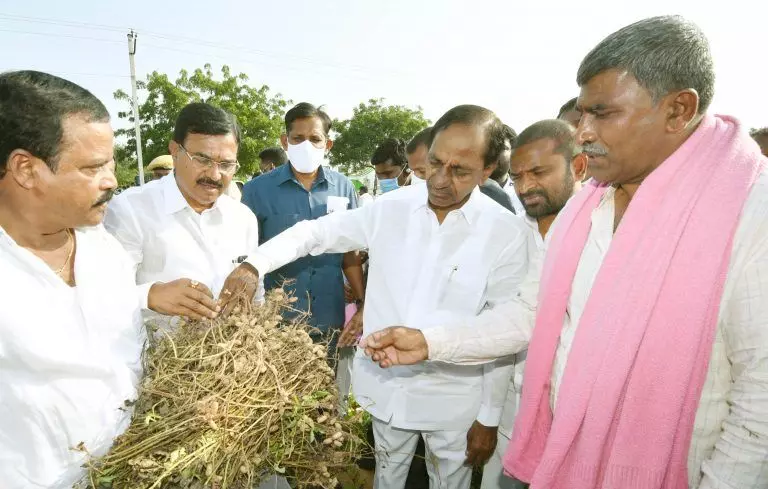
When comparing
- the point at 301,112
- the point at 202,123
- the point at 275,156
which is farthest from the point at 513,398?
the point at 275,156

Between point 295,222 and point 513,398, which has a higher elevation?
point 295,222

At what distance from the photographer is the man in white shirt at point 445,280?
9.36ft

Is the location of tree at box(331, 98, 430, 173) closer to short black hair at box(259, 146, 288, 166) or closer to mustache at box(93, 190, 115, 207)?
short black hair at box(259, 146, 288, 166)

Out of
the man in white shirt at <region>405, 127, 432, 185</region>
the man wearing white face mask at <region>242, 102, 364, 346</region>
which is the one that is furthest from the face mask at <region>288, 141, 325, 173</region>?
the man in white shirt at <region>405, 127, 432, 185</region>

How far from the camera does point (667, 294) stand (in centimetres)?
170

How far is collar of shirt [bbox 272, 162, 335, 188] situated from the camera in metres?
4.64

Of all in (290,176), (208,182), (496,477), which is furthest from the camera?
(290,176)

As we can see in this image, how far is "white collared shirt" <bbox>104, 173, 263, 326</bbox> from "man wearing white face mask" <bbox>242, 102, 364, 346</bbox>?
118 centimetres

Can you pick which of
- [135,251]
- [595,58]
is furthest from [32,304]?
[595,58]

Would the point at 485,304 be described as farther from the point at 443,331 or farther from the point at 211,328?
the point at 211,328

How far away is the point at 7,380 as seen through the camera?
1587 millimetres

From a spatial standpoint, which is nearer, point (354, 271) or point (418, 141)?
point (354, 271)

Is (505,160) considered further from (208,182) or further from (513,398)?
(208,182)

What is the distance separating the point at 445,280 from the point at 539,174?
3.54 ft
